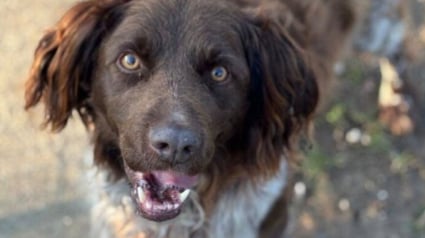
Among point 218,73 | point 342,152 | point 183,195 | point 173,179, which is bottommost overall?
point 342,152

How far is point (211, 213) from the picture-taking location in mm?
3771

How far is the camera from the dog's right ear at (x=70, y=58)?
11.0ft

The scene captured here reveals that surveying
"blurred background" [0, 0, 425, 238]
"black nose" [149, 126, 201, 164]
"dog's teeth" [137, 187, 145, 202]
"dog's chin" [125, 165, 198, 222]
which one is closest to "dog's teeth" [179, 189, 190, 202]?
"dog's chin" [125, 165, 198, 222]

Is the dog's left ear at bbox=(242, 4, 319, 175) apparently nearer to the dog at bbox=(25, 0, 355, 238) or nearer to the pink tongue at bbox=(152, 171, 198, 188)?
the dog at bbox=(25, 0, 355, 238)

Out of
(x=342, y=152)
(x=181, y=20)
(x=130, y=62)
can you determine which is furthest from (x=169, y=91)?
(x=342, y=152)

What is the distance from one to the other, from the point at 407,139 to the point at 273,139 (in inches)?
66.3

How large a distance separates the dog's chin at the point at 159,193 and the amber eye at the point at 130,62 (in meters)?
0.39

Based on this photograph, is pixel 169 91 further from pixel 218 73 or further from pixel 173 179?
pixel 173 179

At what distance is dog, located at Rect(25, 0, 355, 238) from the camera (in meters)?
3.11

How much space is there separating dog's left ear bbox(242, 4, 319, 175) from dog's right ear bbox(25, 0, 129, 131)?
524 mm

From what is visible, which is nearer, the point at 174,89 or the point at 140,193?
the point at 174,89

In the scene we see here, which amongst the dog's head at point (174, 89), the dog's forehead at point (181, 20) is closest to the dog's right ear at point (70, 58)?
the dog's head at point (174, 89)

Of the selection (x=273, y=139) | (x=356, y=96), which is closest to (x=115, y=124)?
(x=273, y=139)

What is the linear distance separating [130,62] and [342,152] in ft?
6.89
